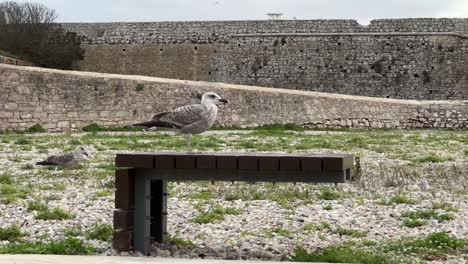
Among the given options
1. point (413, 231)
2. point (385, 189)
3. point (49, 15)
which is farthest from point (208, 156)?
point (49, 15)

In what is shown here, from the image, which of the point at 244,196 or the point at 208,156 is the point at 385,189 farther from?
the point at 208,156

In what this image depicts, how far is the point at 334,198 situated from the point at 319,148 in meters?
6.15

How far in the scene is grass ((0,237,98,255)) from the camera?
6293 millimetres

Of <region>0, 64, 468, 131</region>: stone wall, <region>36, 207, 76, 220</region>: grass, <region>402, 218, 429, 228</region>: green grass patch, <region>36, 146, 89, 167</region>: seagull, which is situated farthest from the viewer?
<region>0, 64, 468, 131</region>: stone wall

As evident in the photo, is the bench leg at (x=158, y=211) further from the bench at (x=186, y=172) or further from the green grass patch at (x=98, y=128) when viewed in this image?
the green grass patch at (x=98, y=128)

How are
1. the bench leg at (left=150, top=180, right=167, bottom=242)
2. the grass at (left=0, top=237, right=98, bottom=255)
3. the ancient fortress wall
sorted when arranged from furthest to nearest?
the ancient fortress wall
the bench leg at (left=150, top=180, right=167, bottom=242)
the grass at (left=0, top=237, right=98, bottom=255)

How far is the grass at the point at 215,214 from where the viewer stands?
316 inches

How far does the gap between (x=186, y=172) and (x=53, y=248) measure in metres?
1.15

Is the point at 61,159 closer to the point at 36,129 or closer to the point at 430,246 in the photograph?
the point at 430,246

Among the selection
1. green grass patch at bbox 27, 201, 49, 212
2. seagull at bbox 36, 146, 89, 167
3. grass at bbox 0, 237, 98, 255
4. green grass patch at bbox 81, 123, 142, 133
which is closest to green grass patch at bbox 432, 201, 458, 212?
grass at bbox 0, 237, 98, 255

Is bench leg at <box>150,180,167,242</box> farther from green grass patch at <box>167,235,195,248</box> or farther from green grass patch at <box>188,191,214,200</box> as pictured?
green grass patch at <box>188,191,214,200</box>

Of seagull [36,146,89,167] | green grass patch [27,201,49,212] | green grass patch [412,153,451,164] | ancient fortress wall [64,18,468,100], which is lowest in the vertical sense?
green grass patch [27,201,49,212]

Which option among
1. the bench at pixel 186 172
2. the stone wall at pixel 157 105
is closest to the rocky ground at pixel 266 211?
the bench at pixel 186 172

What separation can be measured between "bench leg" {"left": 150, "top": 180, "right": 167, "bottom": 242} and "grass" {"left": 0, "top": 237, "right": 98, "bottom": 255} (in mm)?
616
